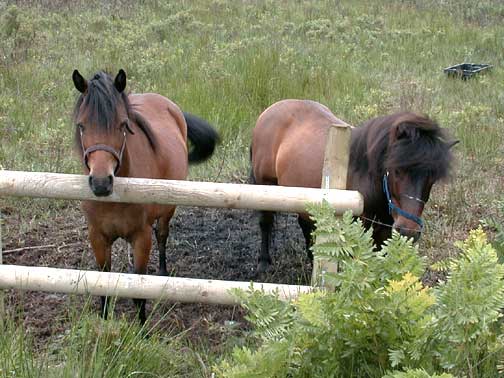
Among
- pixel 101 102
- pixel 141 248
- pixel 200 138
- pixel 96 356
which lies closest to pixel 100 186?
pixel 101 102

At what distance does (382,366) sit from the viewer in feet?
7.48

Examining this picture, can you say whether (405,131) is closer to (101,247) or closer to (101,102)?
(101,102)

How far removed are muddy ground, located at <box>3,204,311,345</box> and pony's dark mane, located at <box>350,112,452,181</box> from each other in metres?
A: 1.14

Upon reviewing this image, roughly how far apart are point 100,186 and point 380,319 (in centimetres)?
175

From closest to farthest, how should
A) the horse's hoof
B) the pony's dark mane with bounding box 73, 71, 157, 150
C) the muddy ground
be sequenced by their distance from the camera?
the pony's dark mane with bounding box 73, 71, 157, 150
the muddy ground
the horse's hoof

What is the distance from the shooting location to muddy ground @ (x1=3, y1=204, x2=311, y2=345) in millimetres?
4578

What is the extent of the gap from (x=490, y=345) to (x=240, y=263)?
3565 mm

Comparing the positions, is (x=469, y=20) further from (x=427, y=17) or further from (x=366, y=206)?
(x=366, y=206)

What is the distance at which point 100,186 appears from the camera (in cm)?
341

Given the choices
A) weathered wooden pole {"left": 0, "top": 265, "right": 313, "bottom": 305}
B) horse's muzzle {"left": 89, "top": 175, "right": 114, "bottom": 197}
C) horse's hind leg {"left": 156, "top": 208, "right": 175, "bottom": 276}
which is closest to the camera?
weathered wooden pole {"left": 0, "top": 265, "right": 313, "bottom": 305}

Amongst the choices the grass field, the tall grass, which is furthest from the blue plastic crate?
the tall grass

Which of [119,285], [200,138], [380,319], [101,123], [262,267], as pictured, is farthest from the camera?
[200,138]

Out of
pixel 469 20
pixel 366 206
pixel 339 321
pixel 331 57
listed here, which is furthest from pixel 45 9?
pixel 339 321

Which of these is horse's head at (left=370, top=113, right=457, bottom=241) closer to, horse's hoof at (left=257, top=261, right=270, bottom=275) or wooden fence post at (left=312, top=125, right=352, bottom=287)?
wooden fence post at (left=312, top=125, right=352, bottom=287)
